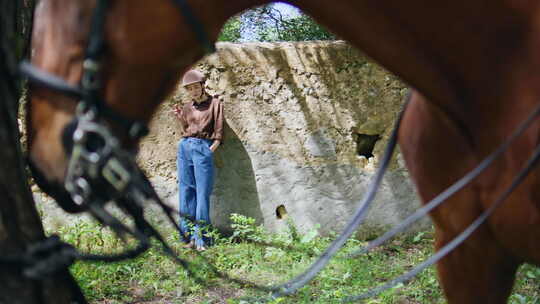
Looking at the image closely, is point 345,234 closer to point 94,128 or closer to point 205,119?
point 94,128

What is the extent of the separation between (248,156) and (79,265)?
1638mm

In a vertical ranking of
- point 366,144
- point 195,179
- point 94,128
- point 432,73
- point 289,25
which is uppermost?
point 289,25

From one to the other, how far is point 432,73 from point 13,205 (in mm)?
1037

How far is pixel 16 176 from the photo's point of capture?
1418 mm

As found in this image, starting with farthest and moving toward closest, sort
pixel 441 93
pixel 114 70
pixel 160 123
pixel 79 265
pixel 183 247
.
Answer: pixel 160 123 → pixel 183 247 → pixel 79 265 → pixel 441 93 → pixel 114 70

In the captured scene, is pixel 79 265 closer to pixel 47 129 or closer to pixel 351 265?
pixel 351 265

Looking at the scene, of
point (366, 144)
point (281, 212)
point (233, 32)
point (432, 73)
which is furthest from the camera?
point (233, 32)

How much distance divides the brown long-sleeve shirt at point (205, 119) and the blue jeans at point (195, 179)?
0.19 feet

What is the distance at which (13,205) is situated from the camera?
139cm

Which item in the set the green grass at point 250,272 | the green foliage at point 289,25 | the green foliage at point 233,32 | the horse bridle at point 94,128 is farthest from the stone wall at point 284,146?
the green foliage at point 233,32

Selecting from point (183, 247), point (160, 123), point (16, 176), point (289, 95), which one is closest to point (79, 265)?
point (183, 247)

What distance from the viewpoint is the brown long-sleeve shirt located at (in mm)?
4625

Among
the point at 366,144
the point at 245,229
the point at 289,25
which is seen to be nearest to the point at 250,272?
the point at 245,229

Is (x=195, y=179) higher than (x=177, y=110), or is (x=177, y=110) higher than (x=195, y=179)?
(x=177, y=110)
